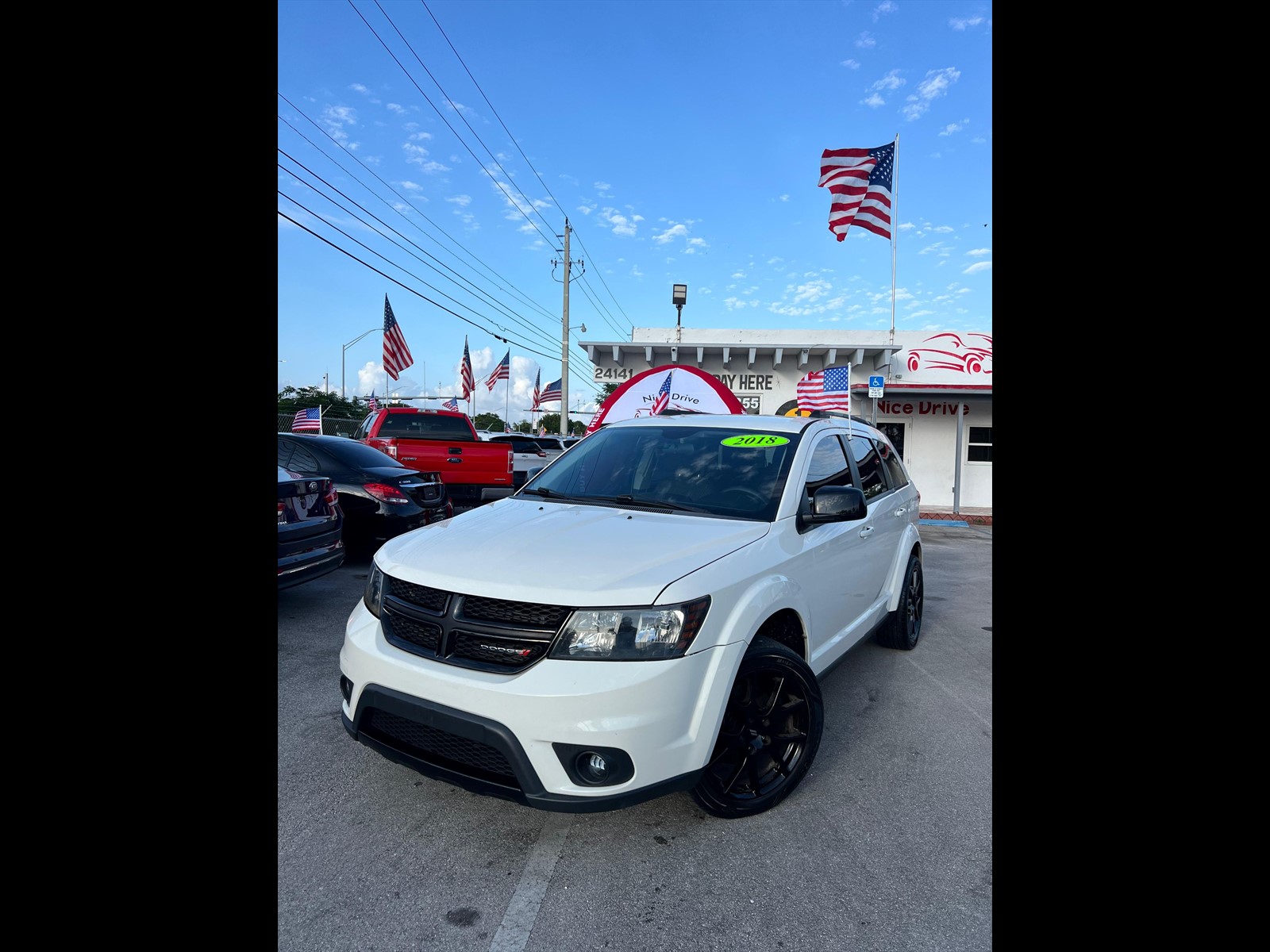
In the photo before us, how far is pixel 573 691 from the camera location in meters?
2.30

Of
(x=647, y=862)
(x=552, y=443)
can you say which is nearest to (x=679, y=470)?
(x=647, y=862)

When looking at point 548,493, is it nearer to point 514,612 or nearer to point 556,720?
point 514,612

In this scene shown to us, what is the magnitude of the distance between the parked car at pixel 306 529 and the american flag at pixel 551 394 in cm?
2572

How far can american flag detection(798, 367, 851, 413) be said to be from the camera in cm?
1298

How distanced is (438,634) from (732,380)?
48.8 feet

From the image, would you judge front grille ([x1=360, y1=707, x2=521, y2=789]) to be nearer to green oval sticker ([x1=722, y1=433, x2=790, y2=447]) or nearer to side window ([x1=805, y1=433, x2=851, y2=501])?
side window ([x1=805, y1=433, x2=851, y2=501])

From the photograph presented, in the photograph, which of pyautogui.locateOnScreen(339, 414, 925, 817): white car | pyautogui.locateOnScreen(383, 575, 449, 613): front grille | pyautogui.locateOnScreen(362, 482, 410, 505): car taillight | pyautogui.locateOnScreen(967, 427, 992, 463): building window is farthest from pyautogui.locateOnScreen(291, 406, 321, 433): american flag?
pyautogui.locateOnScreen(383, 575, 449, 613): front grille

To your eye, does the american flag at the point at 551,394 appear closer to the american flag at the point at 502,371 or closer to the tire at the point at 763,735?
the american flag at the point at 502,371

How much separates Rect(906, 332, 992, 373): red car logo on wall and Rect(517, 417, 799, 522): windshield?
45.8 ft

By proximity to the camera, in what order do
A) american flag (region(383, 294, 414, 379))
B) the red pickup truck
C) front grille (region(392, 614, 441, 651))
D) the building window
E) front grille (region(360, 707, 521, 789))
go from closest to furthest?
front grille (region(360, 707, 521, 789)), front grille (region(392, 614, 441, 651)), the red pickup truck, the building window, american flag (region(383, 294, 414, 379))

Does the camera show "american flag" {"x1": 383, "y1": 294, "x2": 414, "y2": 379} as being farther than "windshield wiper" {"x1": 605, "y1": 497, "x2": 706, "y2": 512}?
Yes

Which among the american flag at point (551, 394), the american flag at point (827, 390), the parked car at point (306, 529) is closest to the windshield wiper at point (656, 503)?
the parked car at point (306, 529)
